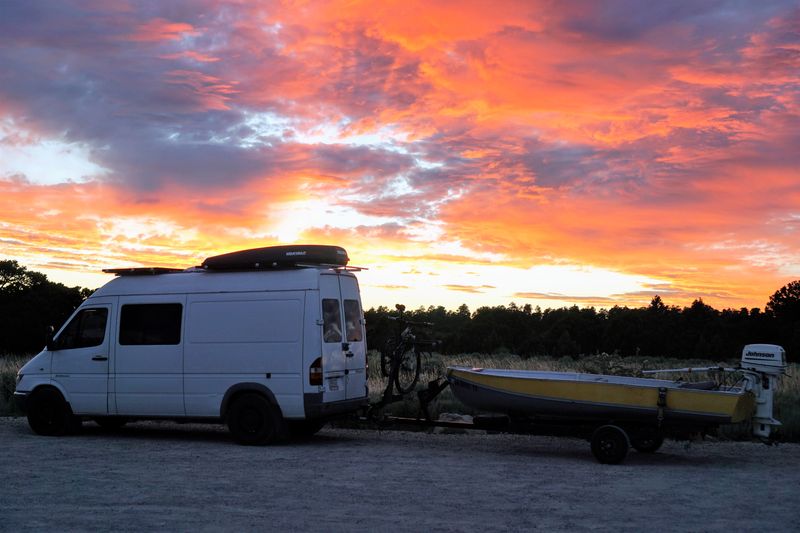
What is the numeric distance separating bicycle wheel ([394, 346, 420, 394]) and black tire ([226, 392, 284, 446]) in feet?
7.45

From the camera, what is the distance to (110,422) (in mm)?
14945

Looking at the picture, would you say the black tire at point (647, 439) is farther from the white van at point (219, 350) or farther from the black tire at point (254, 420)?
the black tire at point (254, 420)

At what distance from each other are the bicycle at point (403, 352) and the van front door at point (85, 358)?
15.1 ft

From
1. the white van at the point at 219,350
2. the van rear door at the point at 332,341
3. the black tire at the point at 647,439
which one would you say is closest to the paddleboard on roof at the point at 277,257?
the white van at the point at 219,350

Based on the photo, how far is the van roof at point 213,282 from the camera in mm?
12656

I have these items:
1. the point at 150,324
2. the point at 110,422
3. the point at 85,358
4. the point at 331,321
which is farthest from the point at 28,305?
the point at 331,321

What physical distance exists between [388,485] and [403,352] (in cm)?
460

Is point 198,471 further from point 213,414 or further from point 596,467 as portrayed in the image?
point 596,467

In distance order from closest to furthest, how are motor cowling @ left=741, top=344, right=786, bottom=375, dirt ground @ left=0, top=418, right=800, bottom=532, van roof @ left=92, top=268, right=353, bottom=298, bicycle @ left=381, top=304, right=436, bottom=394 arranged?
dirt ground @ left=0, top=418, right=800, bottom=532 → motor cowling @ left=741, top=344, right=786, bottom=375 → van roof @ left=92, top=268, right=353, bottom=298 → bicycle @ left=381, top=304, right=436, bottom=394

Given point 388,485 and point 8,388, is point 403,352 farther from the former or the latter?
point 8,388

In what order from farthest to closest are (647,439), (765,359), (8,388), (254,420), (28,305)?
(28,305) → (8,388) → (254,420) → (647,439) → (765,359)

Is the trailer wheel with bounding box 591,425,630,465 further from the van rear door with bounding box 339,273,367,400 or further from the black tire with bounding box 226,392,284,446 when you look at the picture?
the black tire with bounding box 226,392,284,446

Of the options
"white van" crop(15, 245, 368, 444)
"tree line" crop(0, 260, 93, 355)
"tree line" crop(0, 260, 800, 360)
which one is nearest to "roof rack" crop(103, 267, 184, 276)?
"white van" crop(15, 245, 368, 444)

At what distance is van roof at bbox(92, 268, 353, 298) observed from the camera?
12656mm
